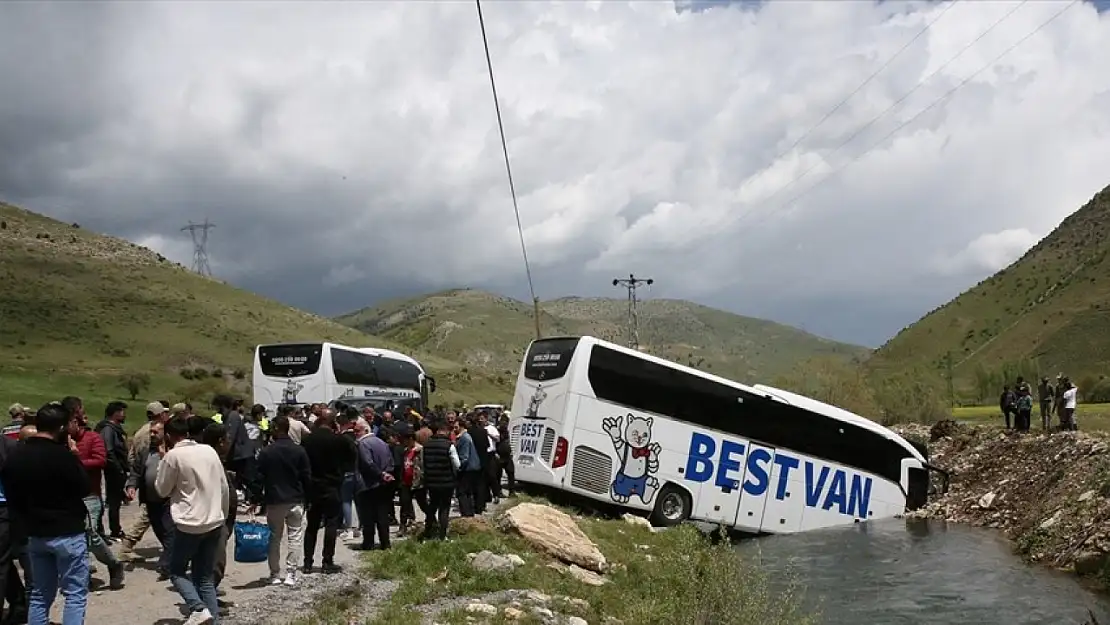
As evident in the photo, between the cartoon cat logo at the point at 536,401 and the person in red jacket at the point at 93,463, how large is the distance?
1014cm

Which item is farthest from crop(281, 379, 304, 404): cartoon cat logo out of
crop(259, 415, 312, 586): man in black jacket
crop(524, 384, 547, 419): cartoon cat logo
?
crop(259, 415, 312, 586): man in black jacket

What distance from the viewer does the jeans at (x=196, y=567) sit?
26.4 ft

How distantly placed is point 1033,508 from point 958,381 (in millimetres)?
84498

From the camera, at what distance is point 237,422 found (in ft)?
49.2

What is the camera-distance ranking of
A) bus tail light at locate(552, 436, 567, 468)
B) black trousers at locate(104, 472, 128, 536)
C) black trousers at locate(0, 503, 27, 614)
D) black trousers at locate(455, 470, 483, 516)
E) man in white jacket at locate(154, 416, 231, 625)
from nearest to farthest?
black trousers at locate(0, 503, 27, 614) → man in white jacket at locate(154, 416, 231, 625) → black trousers at locate(104, 472, 128, 536) → black trousers at locate(455, 470, 483, 516) → bus tail light at locate(552, 436, 567, 468)

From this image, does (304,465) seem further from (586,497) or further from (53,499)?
(586,497)

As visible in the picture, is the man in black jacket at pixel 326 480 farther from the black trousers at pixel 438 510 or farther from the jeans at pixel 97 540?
the jeans at pixel 97 540

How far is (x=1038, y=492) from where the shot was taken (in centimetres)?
2278

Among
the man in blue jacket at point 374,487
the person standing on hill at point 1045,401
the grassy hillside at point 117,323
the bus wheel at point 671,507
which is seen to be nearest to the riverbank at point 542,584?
the man in blue jacket at point 374,487

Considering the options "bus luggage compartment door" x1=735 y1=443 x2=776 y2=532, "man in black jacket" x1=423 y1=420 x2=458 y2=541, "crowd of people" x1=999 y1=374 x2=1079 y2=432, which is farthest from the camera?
"crowd of people" x1=999 y1=374 x2=1079 y2=432

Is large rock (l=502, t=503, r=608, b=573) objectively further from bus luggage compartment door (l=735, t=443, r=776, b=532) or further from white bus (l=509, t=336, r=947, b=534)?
bus luggage compartment door (l=735, t=443, r=776, b=532)

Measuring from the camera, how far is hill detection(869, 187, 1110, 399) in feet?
277

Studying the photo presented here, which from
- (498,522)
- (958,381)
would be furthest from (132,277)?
(498,522)

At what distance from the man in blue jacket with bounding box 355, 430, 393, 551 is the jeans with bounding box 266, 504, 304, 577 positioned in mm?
1986
